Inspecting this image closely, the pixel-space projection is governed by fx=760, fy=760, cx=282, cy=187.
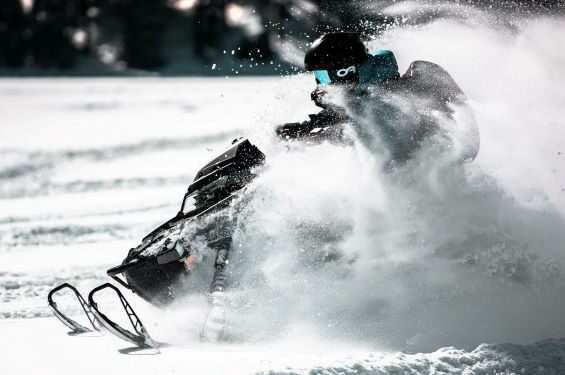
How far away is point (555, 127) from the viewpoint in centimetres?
753

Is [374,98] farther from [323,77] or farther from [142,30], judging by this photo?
[142,30]

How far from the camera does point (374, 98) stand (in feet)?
20.7

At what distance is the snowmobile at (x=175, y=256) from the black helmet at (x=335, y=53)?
1011 millimetres

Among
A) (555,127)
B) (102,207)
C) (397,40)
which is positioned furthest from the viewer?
(102,207)

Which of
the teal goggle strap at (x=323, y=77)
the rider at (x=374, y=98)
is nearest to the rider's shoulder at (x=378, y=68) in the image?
the rider at (x=374, y=98)

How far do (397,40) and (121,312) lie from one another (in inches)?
181

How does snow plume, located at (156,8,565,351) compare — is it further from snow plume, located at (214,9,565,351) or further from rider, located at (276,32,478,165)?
rider, located at (276,32,478,165)

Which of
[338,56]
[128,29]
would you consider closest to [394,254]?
[338,56]

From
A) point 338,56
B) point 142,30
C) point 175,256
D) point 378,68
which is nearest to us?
point 175,256

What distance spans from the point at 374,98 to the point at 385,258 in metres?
1.33

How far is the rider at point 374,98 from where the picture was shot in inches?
243

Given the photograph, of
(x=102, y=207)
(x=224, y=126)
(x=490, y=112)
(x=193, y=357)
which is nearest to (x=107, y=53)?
(x=224, y=126)

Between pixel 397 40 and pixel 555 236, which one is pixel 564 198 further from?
pixel 397 40

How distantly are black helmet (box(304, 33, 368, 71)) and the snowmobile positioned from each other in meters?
1.01
